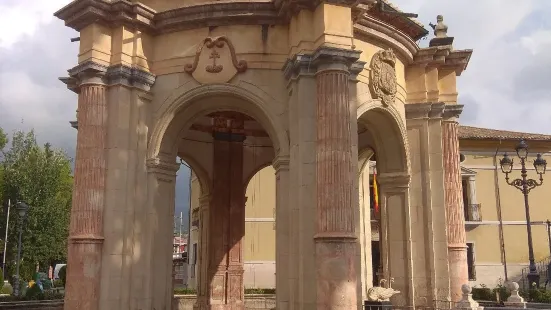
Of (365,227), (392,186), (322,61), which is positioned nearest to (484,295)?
(365,227)

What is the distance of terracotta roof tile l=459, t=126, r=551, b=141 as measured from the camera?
33.5 metres

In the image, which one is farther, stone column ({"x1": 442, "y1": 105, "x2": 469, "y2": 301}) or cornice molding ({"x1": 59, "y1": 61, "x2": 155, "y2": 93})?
stone column ({"x1": 442, "y1": 105, "x2": 469, "y2": 301})

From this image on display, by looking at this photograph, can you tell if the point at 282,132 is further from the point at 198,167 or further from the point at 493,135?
the point at 493,135

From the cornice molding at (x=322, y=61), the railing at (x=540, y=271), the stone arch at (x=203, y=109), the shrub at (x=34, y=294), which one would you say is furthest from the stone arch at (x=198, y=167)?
the railing at (x=540, y=271)

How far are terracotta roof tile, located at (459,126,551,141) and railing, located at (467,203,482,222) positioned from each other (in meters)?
4.09

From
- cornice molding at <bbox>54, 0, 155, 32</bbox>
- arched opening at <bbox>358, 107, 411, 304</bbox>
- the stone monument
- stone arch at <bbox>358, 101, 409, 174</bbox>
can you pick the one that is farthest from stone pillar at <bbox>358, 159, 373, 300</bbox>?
cornice molding at <bbox>54, 0, 155, 32</bbox>

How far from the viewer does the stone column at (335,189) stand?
1151cm

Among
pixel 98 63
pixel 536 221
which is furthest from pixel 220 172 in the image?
pixel 536 221

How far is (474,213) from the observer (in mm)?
33281

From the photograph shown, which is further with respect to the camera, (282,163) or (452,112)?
(452,112)

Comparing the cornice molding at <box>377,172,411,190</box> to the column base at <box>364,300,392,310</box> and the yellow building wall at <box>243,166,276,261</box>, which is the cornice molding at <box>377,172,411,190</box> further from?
the yellow building wall at <box>243,166,276,261</box>

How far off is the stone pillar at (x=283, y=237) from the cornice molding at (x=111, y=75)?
3926 mm

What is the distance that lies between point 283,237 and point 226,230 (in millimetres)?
6460

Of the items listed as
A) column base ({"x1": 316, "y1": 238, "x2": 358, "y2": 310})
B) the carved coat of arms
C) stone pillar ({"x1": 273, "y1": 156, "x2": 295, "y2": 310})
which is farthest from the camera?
the carved coat of arms
